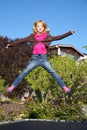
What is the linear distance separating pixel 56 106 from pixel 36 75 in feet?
9.87

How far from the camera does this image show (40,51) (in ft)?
28.7

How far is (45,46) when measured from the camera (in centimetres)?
877

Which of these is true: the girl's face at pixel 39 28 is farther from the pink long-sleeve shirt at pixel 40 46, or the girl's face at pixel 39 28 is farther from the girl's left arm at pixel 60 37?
the girl's left arm at pixel 60 37

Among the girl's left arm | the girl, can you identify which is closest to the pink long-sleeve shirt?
the girl

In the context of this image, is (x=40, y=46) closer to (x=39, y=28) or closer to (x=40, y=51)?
(x=40, y=51)

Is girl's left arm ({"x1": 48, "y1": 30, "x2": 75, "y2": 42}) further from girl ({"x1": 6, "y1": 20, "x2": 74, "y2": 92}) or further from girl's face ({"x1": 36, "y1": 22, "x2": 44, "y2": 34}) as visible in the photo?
girl's face ({"x1": 36, "y1": 22, "x2": 44, "y2": 34})

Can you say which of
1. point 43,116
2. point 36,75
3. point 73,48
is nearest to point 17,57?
point 36,75

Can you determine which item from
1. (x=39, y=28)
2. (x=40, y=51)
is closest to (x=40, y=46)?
(x=40, y=51)

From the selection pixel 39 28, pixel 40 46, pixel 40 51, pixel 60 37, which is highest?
pixel 39 28

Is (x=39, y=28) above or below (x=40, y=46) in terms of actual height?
above

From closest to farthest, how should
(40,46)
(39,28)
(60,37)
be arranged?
(60,37)
(40,46)
(39,28)

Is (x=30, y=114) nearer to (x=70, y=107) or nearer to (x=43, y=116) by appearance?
(x=43, y=116)

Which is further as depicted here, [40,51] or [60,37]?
[40,51]

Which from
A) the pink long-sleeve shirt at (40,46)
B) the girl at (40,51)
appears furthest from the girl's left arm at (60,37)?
the pink long-sleeve shirt at (40,46)
